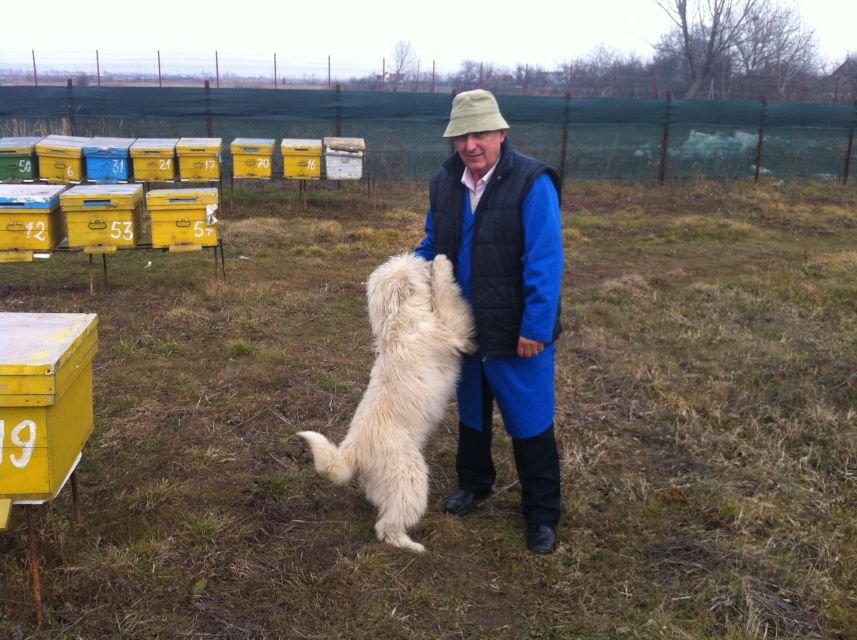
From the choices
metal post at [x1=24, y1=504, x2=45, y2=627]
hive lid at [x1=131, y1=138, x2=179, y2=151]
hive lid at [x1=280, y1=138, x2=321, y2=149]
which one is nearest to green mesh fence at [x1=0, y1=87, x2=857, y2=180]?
hive lid at [x1=280, y1=138, x2=321, y2=149]

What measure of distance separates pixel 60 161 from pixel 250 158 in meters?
2.91

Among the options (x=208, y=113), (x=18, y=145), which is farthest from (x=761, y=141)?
(x=18, y=145)

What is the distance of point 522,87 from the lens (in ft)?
77.0

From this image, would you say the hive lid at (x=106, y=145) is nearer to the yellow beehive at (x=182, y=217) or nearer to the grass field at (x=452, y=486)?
the grass field at (x=452, y=486)

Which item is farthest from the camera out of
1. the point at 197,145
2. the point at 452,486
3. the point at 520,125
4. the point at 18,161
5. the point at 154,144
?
the point at 520,125

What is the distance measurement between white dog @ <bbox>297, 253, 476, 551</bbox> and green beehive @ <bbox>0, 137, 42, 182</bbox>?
978 centimetres

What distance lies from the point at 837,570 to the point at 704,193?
13.4 m

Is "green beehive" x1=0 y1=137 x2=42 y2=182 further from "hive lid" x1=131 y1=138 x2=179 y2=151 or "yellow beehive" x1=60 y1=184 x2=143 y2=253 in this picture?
"yellow beehive" x1=60 y1=184 x2=143 y2=253

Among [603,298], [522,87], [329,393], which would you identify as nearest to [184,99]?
[603,298]

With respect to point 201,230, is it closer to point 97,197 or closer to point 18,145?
point 97,197

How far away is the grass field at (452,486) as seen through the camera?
2867 millimetres

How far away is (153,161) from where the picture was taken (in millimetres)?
11141

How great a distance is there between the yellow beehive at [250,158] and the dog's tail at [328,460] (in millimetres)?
10007

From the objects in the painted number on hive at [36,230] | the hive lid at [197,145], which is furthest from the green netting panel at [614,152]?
the painted number on hive at [36,230]
